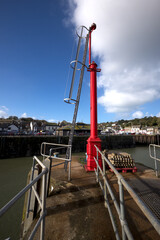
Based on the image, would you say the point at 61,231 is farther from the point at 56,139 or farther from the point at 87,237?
the point at 56,139

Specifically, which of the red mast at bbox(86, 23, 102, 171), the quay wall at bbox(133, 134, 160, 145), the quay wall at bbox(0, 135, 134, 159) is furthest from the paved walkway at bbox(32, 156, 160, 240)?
the quay wall at bbox(133, 134, 160, 145)

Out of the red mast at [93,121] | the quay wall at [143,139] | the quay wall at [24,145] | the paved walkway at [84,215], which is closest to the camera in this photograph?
the paved walkway at [84,215]

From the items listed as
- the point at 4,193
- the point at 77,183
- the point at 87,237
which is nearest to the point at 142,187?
the point at 77,183

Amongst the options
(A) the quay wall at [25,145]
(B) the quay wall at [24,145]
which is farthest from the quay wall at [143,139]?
→ (B) the quay wall at [24,145]

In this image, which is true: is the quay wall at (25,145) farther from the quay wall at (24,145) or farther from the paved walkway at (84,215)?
the paved walkway at (84,215)

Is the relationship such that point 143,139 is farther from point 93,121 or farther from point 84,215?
point 84,215

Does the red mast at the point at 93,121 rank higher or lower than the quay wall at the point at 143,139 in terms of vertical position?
higher

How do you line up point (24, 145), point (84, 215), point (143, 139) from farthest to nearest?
point (143, 139)
point (24, 145)
point (84, 215)

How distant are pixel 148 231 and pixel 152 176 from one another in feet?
9.68

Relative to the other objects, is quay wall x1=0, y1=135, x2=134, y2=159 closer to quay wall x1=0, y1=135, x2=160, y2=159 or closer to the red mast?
quay wall x1=0, y1=135, x2=160, y2=159

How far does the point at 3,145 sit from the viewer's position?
53.0ft

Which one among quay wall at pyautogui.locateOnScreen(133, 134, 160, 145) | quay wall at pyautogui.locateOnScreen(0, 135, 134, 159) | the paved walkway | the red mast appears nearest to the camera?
the paved walkway

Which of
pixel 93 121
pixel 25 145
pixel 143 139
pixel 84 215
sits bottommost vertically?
pixel 25 145

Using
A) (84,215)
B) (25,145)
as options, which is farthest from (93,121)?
(25,145)
